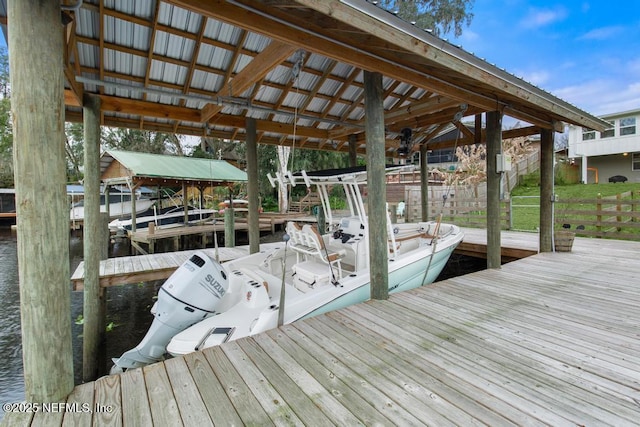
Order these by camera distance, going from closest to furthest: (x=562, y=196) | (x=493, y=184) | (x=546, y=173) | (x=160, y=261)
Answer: (x=493, y=184) → (x=546, y=173) → (x=160, y=261) → (x=562, y=196)

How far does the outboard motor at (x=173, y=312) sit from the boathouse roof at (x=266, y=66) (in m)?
2.35

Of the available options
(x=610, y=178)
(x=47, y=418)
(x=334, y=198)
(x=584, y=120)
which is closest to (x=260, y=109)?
(x=47, y=418)

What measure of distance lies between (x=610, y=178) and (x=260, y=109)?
1971cm

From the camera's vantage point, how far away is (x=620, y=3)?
34.3 m

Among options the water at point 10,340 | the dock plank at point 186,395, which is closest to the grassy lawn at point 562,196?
the dock plank at point 186,395

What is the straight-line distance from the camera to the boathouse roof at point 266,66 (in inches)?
103

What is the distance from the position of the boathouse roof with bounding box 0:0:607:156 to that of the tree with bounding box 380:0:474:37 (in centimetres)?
1196

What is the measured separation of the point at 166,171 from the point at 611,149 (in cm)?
1993

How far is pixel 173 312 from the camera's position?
10.3 ft

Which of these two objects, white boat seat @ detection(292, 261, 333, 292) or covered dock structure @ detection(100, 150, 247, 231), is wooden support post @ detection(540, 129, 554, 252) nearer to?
white boat seat @ detection(292, 261, 333, 292)

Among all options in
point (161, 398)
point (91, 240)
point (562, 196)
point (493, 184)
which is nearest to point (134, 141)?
point (91, 240)

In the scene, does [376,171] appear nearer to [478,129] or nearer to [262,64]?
[262,64]

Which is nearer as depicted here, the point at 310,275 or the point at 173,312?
the point at 173,312

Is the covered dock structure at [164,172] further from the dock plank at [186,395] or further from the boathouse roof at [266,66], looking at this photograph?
the dock plank at [186,395]
